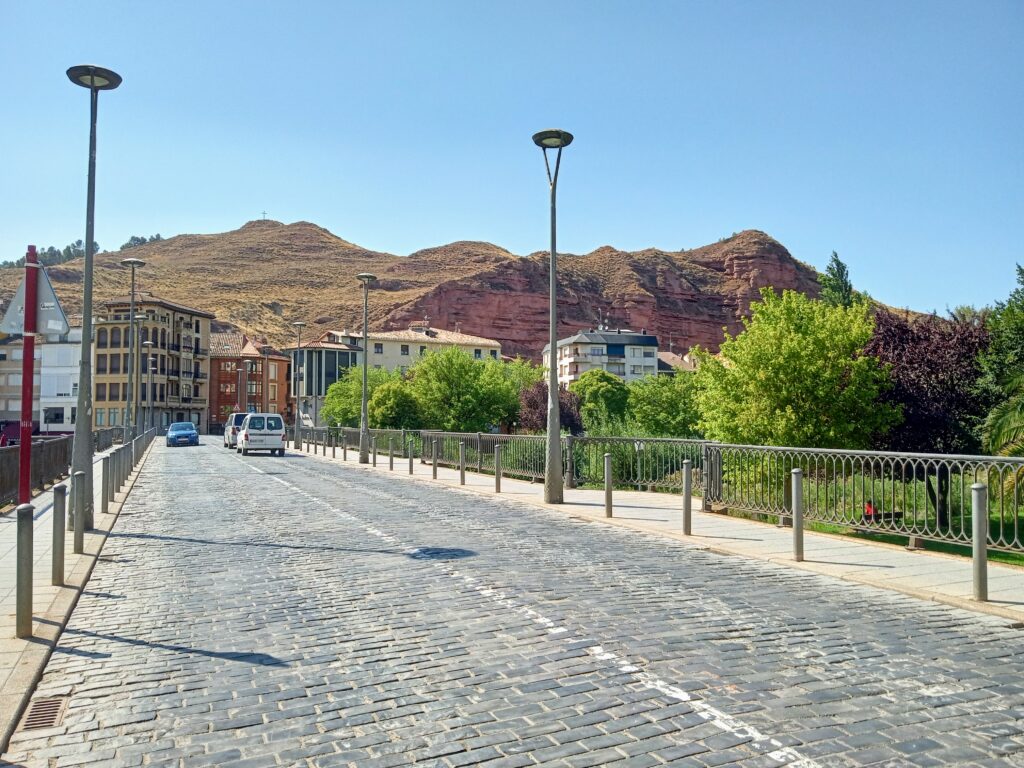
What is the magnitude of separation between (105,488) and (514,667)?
12544 mm

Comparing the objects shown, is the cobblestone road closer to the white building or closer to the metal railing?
the metal railing

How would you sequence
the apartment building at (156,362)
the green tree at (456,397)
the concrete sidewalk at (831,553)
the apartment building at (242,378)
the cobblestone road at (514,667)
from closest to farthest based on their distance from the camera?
the cobblestone road at (514,667) < the concrete sidewalk at (831,553) < the green tree at (456,397) < the apartment building at (156,362) < the apartment building at (242,378)

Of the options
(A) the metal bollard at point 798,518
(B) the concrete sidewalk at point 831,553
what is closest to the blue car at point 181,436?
(B) the concrete sidewalk at point 831,553

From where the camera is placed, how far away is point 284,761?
3.97 meters

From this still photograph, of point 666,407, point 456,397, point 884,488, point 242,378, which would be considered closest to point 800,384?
point 884,488

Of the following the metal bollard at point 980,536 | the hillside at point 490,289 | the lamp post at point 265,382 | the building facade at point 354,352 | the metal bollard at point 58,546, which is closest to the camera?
the metal bollard at point 980,536

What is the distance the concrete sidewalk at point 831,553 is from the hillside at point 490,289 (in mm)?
124664

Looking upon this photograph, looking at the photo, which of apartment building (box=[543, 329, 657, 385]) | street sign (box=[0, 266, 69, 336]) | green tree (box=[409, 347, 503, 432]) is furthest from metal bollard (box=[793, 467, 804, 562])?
apartment building (box=[543, 329, 657, 385])

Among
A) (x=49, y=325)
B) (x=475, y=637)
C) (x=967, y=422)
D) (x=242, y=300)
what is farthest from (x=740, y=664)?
(x=242, y=300)

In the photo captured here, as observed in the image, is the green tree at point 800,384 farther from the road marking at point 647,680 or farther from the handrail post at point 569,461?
the road marking at point 647,680

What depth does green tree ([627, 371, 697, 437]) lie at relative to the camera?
159 feet

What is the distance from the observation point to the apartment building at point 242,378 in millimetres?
112750

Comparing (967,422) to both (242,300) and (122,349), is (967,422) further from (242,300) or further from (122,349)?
(242,300)

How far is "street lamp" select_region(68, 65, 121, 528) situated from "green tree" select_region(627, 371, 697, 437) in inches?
1496
